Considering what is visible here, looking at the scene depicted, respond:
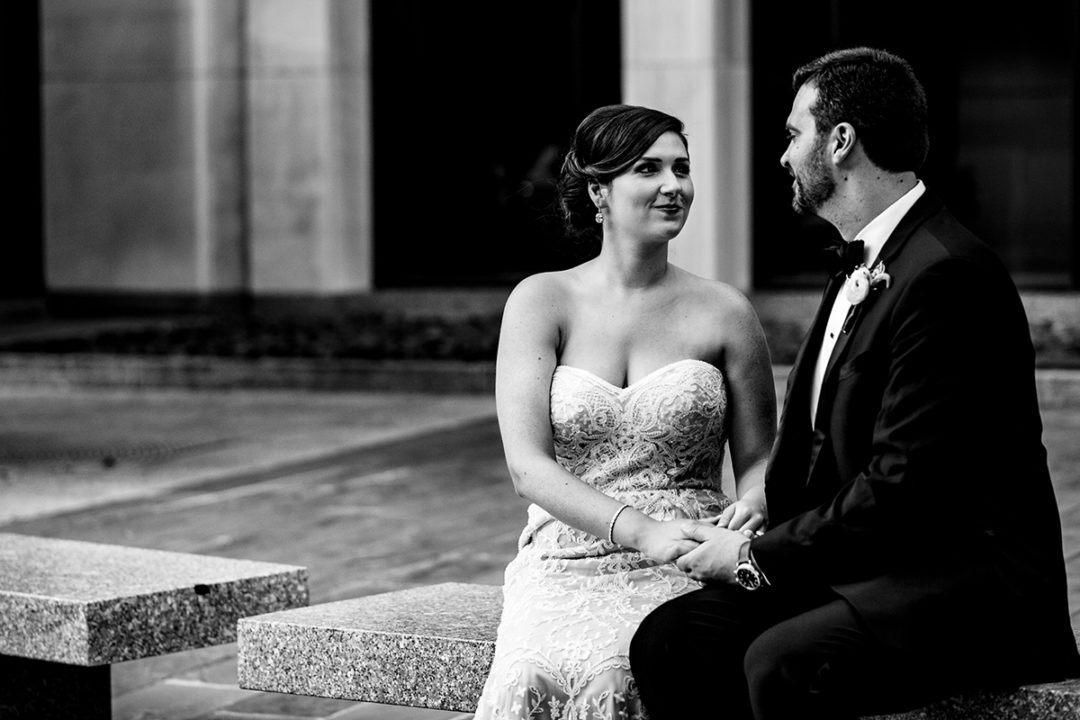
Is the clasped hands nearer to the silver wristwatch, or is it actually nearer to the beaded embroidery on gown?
the silver wristwatch

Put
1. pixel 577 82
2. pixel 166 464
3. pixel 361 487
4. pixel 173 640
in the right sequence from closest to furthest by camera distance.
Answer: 1. pixel 173 640
2. pixel 361 487
3. pixel 166 464
4. pixel 577 82

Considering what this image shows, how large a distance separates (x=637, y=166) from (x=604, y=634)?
1.05 meters

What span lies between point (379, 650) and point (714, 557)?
1012 mm

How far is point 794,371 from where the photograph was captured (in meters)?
3.66

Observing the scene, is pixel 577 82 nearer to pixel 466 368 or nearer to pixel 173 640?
pixel 466 368

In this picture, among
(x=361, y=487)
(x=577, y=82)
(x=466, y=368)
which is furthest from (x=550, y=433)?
(x=577, y=82)

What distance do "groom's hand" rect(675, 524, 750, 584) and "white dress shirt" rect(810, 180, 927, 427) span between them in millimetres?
283

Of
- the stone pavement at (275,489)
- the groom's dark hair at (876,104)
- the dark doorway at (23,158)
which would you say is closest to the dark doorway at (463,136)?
the dark doorway at (23,158)

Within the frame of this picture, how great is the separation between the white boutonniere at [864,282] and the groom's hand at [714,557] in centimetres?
52

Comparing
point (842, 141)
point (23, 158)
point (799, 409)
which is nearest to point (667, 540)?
point (799, 409)

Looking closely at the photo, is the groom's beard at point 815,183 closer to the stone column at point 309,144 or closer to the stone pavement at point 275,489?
the stone pavement at point 275,489

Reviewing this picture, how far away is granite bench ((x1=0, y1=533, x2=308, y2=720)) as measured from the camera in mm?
4922

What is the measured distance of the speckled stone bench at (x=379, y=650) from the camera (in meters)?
4.29

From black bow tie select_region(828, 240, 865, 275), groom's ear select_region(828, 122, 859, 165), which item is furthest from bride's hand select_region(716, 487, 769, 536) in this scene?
groom's ear select_region(828, 122, 859, 165)
